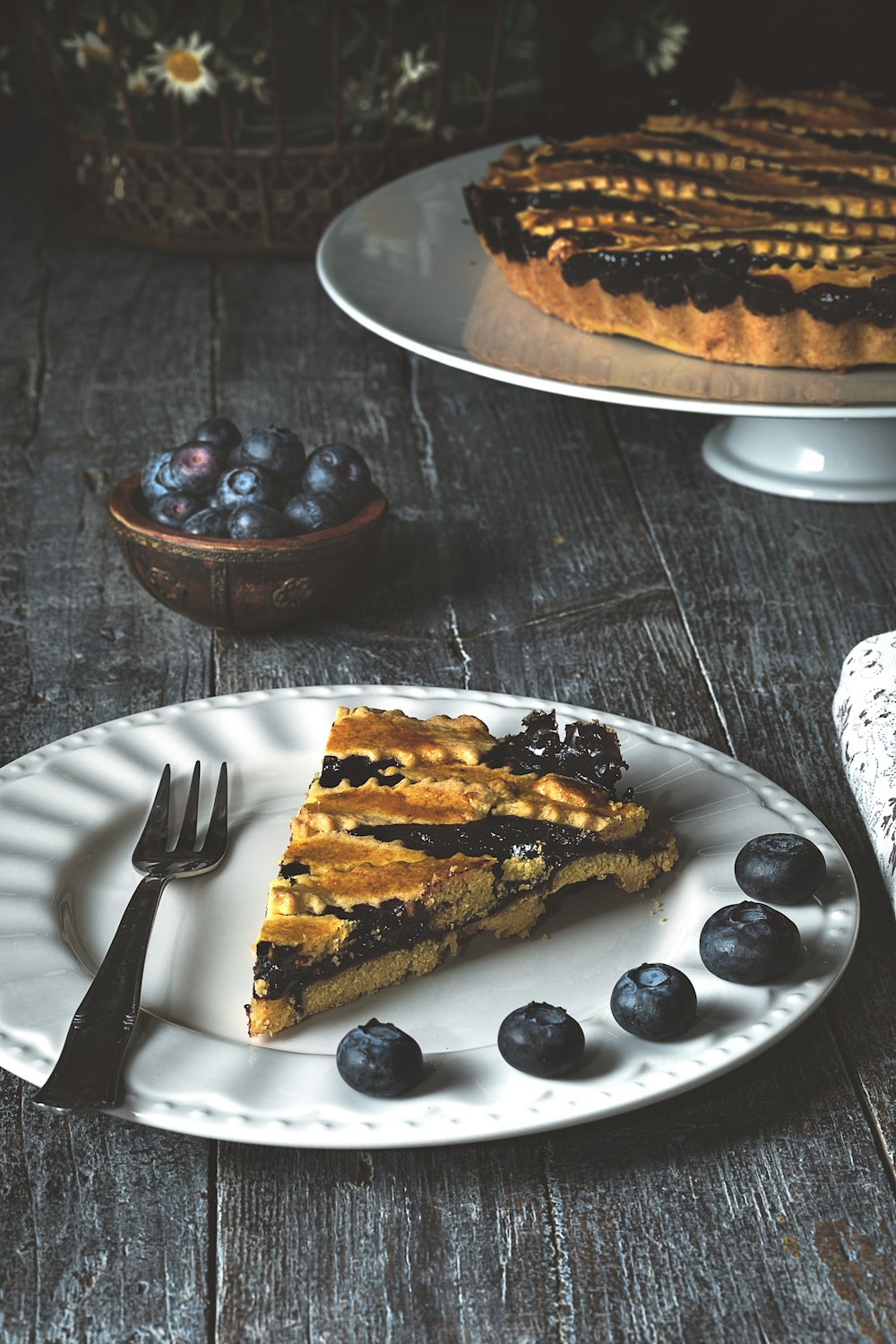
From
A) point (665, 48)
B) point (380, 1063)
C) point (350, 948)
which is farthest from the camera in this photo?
point (665, 48)

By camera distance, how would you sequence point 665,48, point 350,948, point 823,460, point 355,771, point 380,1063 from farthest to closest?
point 665,48 → point 823,460 → point 355,771 → point 350,948 → point 380,1063

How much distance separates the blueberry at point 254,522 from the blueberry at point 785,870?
652mm

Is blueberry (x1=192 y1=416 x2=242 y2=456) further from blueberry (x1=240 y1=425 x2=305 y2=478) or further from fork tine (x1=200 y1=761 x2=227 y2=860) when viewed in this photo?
fork tine (x1=200 y1=761 x2=227 y2=860)

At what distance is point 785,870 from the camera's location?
3.22ft

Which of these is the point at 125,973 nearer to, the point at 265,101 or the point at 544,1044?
the point at 544,1044

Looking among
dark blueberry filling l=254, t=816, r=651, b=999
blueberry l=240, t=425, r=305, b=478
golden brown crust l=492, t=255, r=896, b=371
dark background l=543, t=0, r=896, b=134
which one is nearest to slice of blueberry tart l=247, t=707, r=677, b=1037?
dark blueberry filling l=254, t=816, r=651, b=999

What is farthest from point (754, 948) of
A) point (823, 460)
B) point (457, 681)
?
point (823, 460)

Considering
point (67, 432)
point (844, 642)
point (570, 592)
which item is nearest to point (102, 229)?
point (67, 432)

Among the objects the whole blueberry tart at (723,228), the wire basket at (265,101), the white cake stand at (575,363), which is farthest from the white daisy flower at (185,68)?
the whole blueberry tart at (723,228)

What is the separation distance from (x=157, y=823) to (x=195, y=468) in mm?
533

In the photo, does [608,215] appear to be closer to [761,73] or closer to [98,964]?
[761,73]

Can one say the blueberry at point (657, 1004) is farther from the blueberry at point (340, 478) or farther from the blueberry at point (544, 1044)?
the blueberry at point (340, 478)

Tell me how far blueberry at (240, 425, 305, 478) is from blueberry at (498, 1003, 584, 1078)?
0.81m

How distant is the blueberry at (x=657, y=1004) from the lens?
0.88 meters
